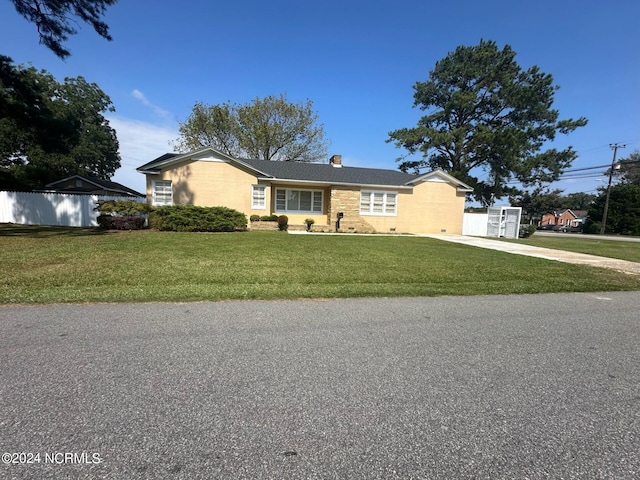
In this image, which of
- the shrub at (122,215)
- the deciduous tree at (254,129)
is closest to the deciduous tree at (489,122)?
the deciduous tree at (254,129)

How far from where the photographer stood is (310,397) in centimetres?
243

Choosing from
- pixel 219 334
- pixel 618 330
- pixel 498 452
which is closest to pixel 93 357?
pixel 219 334

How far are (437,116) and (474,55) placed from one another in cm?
660

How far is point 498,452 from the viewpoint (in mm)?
1911

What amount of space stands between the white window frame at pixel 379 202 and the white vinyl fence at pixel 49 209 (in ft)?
48.3

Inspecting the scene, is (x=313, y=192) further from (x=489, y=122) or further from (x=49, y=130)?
(x=489, y=122)

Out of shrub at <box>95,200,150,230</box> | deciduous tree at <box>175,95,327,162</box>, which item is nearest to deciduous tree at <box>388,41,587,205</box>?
deciduous tree at <box>175,95,327,162</box>

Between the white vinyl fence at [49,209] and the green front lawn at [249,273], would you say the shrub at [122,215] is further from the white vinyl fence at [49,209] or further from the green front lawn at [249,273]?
the green front lawn at [249,273]

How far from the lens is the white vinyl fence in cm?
1731

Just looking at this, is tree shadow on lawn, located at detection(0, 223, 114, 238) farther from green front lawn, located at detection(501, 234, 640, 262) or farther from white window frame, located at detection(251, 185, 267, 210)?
green front lawn, located at detection(501, 234, 640, 262)

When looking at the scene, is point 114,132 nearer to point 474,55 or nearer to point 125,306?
point 474,55

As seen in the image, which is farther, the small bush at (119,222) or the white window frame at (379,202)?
the white window frame at (379,202)

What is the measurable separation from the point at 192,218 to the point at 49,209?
8.96 m

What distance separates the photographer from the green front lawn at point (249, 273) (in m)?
5.33
